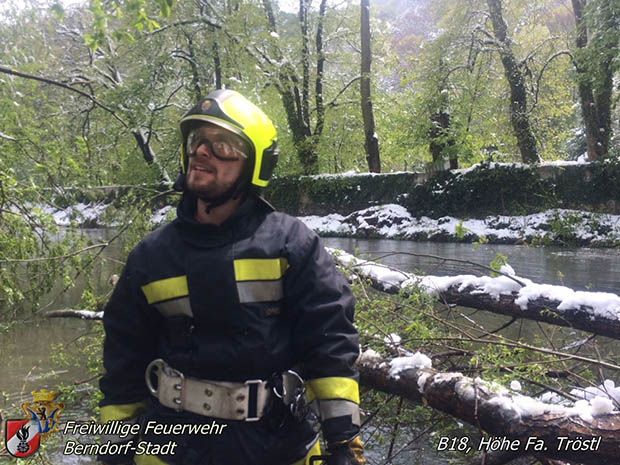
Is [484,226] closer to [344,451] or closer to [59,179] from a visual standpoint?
[59,179]

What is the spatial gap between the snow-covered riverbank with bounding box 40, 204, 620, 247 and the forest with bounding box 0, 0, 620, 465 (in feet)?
2.21

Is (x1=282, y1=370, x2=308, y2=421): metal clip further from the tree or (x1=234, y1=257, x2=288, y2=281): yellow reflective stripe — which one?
the tree

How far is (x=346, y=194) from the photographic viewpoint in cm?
2150

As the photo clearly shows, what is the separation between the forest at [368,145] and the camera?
3111 mm

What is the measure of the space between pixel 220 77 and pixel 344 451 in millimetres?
18775

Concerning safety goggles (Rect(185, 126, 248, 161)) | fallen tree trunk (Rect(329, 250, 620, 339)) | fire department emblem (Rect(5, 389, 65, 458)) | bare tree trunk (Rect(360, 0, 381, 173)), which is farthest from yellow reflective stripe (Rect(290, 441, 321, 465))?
bare tree trunk (Rect(360, 0, 381, 173))

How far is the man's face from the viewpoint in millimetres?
2184

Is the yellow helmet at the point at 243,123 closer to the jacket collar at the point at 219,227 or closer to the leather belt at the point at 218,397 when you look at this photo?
the jacket collar at the point at 219,227

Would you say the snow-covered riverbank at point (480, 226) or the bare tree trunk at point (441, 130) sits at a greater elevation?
the bare tree trunk at point (441, 130)

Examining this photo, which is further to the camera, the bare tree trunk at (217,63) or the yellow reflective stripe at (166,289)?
the bare tree trunk at (217,63)

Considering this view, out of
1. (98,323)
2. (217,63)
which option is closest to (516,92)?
(217,63)

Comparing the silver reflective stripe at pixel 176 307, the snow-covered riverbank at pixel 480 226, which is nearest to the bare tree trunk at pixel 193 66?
the snow-covered riverbank at pixel 480 226

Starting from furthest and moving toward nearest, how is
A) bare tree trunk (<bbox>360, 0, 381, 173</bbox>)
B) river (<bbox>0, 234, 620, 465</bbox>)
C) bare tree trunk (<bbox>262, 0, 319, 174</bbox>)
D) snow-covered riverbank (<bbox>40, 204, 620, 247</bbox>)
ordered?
bare tree trunk (<bbox>262, 0, 319, 174</bbox>) < bare tree trunk (<bbox>360, 0, 381, 173</bbox>) < snow-covered riverbank (<bbox>40, 204, 620, 247</bbox>) < river (<bbox>0, 234, 620, 465</bbox>)

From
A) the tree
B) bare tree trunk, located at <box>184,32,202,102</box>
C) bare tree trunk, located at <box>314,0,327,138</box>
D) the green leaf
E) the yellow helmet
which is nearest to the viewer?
the yellow helmet
